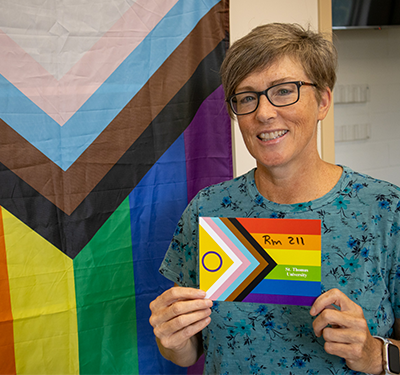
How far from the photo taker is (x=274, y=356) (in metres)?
0.98

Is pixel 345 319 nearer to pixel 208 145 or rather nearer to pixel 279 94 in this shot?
pixel 279 94

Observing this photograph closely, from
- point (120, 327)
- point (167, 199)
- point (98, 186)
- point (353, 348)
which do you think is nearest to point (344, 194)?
point (353, 348)

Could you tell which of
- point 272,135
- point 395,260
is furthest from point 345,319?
point 272,135

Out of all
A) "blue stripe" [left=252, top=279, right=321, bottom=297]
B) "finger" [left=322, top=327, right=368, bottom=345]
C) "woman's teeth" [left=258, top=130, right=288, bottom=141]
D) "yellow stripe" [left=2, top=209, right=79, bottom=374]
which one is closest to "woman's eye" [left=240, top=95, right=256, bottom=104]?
"woman's teeth" [left=258, top=130, right=288, bottom=141]

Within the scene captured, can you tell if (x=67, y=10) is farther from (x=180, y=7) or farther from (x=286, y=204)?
(x=286, y=204)

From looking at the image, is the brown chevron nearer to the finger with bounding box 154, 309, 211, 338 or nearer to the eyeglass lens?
the eyeglass lens

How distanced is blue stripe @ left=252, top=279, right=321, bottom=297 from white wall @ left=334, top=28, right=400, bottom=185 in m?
1.58

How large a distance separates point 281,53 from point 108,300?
3.53 ft

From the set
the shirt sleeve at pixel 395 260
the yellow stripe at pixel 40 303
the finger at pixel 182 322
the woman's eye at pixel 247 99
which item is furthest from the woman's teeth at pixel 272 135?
the yellow stripe at pixel 40 303

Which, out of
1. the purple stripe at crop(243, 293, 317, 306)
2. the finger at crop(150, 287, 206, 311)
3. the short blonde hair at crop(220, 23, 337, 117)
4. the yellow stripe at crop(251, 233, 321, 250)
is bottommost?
the purple stripe at crop(243, 293, 317, 306)

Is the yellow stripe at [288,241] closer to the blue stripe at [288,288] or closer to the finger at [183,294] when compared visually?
the blue stripe at [288,288]

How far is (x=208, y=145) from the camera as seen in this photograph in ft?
5.21

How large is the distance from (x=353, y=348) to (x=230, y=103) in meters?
0.69

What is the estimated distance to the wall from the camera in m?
1.66
